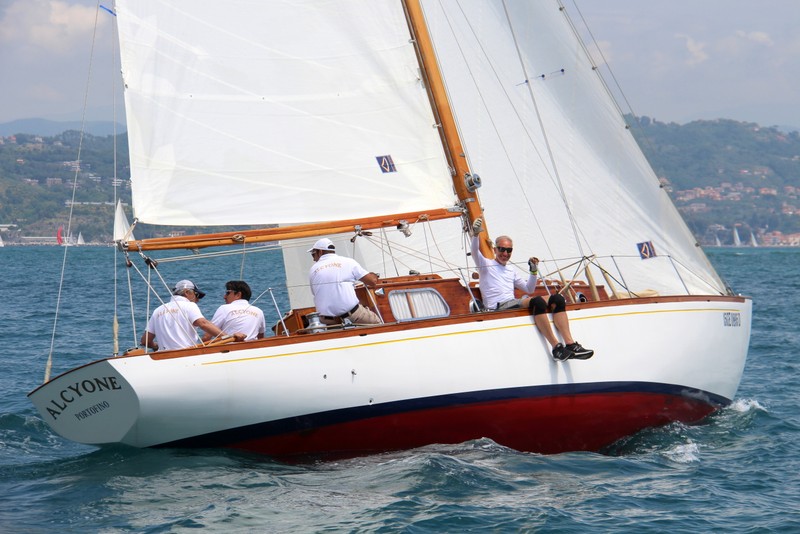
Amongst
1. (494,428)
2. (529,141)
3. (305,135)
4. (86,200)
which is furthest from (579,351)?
(86,200)

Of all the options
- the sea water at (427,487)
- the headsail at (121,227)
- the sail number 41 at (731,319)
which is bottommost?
the sea water at (427,487)

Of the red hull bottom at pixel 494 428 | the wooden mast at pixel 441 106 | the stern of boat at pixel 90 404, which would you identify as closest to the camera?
the stern of boat at pixel 90 404

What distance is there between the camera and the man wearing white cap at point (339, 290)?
1032 centimetres

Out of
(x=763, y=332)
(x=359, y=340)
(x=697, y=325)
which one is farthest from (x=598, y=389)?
(x=763, y=332)

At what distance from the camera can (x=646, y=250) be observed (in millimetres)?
12617

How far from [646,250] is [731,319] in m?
1.29

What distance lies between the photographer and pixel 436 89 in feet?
37.2

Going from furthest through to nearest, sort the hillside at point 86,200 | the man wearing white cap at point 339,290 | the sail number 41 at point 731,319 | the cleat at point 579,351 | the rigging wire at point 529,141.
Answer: the hillside at point 86,200 < the rigging wire at point 529,141 < the sail number 41 at point 731,319 < the man wearing white cap at point 339,290 < the cleat at point 579,351

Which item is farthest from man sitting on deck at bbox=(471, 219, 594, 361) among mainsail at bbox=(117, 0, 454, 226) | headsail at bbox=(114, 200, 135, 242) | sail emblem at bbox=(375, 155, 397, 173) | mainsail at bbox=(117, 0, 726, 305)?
headsail at bbox=(114, 200, 135, 242)

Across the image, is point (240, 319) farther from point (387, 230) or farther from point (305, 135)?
point (387, 230)

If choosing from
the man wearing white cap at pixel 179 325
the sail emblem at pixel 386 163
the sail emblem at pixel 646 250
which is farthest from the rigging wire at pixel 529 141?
the man wearing white cap at pixel 179 325

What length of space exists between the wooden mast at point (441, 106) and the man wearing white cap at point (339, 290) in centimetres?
160

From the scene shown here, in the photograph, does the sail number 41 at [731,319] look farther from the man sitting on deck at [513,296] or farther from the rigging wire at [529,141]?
the man sitting on deck at [513,296]

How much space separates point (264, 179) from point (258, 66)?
1.13 m
